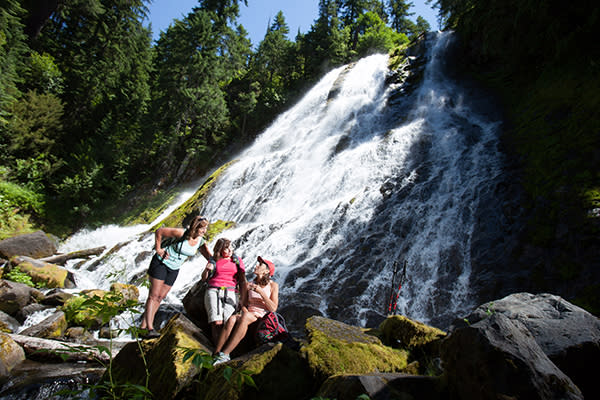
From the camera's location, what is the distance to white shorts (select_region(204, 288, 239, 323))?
350 centimetres

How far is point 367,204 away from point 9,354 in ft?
29.5

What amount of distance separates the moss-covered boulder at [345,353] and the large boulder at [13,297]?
7.36 metres

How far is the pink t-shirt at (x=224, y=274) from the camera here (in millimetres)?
3657

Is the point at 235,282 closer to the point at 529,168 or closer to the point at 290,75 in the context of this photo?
the point at 529,168

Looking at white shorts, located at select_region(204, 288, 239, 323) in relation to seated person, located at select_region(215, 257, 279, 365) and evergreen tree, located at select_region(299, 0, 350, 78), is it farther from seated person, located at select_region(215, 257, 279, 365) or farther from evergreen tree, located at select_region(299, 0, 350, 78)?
evergreen tree, located at select_region(299, 0, 350, 78)

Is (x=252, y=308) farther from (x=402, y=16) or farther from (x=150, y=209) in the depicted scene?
(x=402, y=16)

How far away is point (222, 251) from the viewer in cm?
379

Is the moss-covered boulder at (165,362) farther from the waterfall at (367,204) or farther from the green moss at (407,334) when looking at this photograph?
the green moss at (407,334)

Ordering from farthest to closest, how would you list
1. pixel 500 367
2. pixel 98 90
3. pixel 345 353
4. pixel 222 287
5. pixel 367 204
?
1. pixel 98 90
2. pixel 367 204
3. pixel 222 287
4. pixel 345 353
5. pixel 500 367

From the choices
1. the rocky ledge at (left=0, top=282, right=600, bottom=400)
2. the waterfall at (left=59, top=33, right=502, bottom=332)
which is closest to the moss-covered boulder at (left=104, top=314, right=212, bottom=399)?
the rocky ledge at (left=0, top=282, right=600, bottom=400)

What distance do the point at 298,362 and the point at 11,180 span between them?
24.4 m

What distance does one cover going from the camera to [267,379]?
2580 millimetres

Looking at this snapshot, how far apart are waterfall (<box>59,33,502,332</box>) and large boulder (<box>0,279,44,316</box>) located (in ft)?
8.79

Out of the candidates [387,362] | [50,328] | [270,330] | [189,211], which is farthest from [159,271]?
[189,211]
